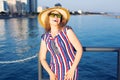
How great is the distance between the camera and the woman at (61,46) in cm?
306

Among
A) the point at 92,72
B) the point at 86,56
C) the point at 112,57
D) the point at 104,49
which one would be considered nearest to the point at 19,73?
the point at 92,72

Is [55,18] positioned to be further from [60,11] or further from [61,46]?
[61,46]

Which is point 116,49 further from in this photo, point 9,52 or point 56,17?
point 9,52

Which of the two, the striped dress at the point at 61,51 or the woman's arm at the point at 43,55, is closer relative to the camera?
the striped dress at the point at 61,51

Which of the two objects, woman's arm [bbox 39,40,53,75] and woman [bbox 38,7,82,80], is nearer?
woman [bbox 38,7,82,80]

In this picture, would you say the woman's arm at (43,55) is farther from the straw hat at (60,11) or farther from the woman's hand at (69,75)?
the straw hat at (60,11)

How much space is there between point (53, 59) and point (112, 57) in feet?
82.9

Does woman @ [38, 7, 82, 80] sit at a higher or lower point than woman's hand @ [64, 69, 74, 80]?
higher

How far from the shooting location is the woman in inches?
120

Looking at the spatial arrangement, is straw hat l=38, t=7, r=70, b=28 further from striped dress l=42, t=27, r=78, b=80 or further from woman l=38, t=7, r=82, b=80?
striped dress l=42, t=27, r=78, b=80

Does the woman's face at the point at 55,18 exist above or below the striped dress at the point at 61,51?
above

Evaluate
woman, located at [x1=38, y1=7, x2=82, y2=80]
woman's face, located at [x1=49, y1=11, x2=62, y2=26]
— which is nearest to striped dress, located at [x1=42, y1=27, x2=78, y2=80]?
woman, located at [x1=38, y1=7, x2=82, y2=80]

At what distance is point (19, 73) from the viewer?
2117 centimetres

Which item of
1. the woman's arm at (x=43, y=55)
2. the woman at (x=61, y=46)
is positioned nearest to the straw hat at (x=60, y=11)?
the woman at (x=61, y=46)
